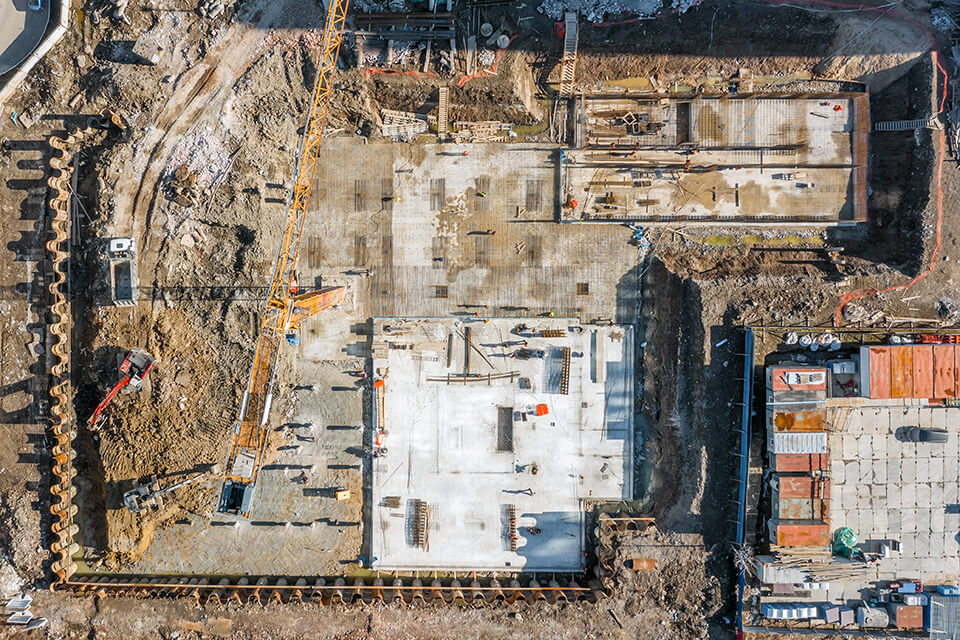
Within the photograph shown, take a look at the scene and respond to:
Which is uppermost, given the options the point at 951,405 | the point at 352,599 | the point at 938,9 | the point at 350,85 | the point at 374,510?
the point at 938,9

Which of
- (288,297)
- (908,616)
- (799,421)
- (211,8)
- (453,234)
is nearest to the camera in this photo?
(799,421)

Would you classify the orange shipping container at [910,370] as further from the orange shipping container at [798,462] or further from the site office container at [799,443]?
the orange shipping container at [798,462]

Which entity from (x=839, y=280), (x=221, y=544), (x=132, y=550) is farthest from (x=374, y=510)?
(x=839, y=280)

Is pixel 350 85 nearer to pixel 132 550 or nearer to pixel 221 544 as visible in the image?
pixel 221 544

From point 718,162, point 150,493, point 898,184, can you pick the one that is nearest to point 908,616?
point 898,184

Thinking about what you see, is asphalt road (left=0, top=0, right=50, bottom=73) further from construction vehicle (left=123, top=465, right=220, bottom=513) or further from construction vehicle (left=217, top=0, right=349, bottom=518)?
construction vehicle (left=123, top=465, right=220, bottom=513)

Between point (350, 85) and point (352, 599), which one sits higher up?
point (350, 85)

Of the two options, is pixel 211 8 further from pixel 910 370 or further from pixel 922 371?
pixel 922 371
